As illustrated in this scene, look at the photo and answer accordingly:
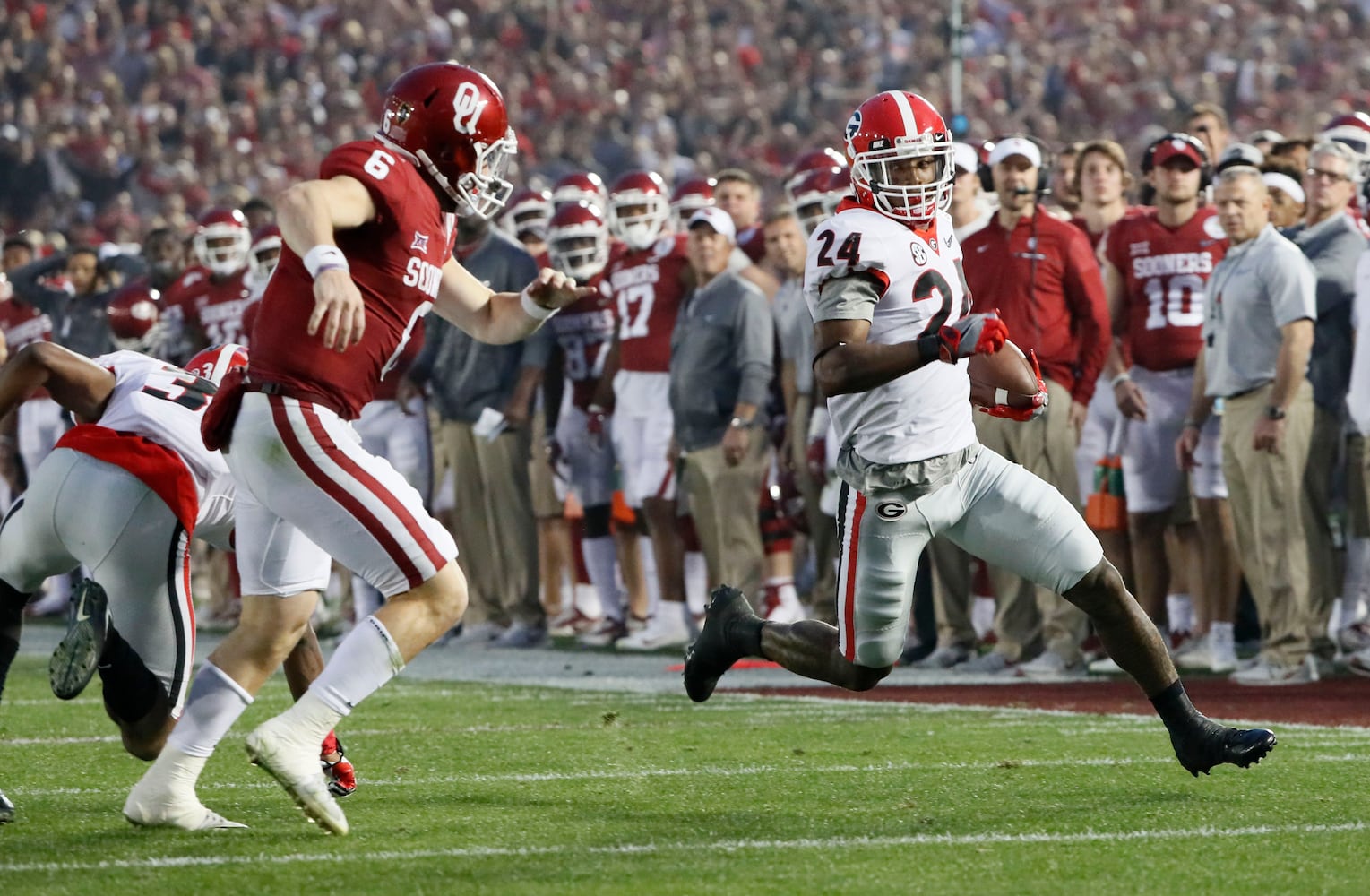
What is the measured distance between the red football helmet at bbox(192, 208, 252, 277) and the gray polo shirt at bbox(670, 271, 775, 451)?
10.5 ft

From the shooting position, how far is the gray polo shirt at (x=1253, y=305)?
832 cm

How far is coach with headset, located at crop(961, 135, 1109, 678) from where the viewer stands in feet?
29.0

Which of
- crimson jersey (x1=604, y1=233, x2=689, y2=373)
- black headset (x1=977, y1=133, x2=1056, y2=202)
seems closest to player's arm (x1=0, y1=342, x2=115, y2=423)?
black headset (x1=977, y1=133, x2=1056, y2=202)

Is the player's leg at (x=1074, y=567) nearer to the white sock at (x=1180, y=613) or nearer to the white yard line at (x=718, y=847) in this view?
the white yard line at (x=718, y=847)

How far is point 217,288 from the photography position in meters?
12.5

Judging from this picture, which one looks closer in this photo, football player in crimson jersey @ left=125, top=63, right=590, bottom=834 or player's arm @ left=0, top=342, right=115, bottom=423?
football player in crimson jersey @ left=125, top=63, right=590, bottom=834

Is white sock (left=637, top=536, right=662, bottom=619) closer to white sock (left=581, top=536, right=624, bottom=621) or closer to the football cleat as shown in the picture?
white sock (left=581, top=536, right=624, bottom=621)

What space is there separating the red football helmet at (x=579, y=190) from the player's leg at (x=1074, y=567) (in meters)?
6.61

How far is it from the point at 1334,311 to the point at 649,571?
4.17 metres

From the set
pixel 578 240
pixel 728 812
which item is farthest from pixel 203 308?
pixel 728 812

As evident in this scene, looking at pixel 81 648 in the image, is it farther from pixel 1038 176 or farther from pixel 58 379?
pixel 1038 176

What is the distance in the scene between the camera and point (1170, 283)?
9.12 metres

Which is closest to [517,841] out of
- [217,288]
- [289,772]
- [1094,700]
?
[289,772]

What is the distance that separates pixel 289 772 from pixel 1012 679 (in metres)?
4.90
